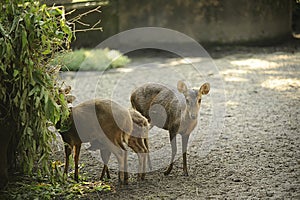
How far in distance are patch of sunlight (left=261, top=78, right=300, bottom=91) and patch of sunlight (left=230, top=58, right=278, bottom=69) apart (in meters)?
1.02

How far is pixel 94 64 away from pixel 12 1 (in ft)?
20.9

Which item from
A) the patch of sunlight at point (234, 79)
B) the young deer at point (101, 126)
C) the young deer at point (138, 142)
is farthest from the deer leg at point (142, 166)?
the patch of sunlight at point (234, 79)

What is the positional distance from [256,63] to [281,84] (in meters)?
1.81

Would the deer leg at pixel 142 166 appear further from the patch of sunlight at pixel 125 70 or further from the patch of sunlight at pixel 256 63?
the patch of sunlight at pixel 256 63

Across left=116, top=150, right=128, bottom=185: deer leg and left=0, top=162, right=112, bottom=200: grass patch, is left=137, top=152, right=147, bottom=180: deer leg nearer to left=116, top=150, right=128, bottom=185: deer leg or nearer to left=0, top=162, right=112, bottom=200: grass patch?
left=116, top=150, right=128, bottom=185: deer leg

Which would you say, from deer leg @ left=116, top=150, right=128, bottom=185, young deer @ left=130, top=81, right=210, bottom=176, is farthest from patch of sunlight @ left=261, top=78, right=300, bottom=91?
deer leg @ left=116, top=150, right=128, bottom=185

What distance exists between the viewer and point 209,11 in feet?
40.0

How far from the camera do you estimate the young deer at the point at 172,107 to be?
Answer: 5.10m

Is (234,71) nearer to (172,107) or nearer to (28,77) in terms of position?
(172,107)

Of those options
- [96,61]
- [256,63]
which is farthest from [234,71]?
[96,61]

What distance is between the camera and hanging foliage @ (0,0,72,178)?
3980 millimetres

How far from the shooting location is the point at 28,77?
4.07 metres

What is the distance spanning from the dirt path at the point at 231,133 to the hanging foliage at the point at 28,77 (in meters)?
0.79

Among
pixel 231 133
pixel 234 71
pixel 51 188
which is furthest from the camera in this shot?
pixel 234 71
